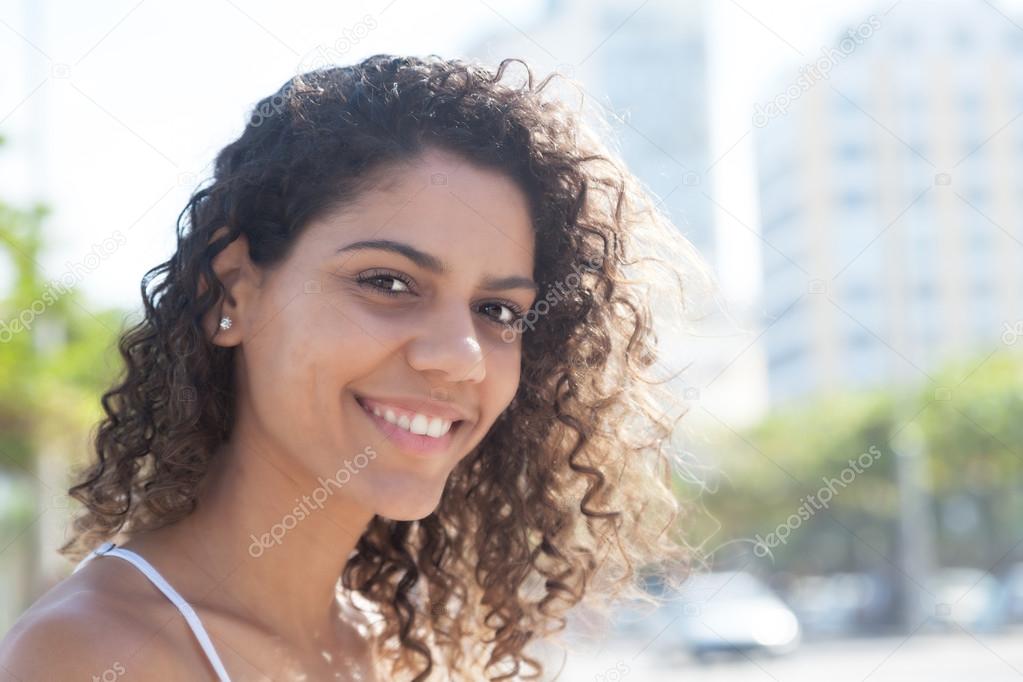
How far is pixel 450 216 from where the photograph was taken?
2006mm

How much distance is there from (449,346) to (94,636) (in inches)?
27.2

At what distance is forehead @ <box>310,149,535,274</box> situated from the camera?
1979mm

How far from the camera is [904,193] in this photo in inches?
2758

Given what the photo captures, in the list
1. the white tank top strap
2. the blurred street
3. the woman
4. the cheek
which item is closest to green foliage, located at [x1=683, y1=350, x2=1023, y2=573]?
the blurred street

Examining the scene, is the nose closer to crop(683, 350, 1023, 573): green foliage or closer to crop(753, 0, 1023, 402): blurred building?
crop(683, 350, 1023, 573): green foliage

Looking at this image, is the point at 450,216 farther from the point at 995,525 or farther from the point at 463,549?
the point at 995,525

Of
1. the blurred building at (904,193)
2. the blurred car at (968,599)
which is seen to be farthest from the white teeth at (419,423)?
the blurred building at (904,193)

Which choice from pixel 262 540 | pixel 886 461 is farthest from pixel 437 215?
pixel 886 461

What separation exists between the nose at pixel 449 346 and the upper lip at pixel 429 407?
2.0 inches

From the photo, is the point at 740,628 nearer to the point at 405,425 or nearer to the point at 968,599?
the point at 968,599

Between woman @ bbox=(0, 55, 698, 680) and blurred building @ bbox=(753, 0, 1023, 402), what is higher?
blurred building @ bbox=(753, 0, 1023, 402)

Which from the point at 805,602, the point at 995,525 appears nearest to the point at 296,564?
the point at 995,525

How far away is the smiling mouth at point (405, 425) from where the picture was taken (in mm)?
1945

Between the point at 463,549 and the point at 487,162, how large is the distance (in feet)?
3.29
